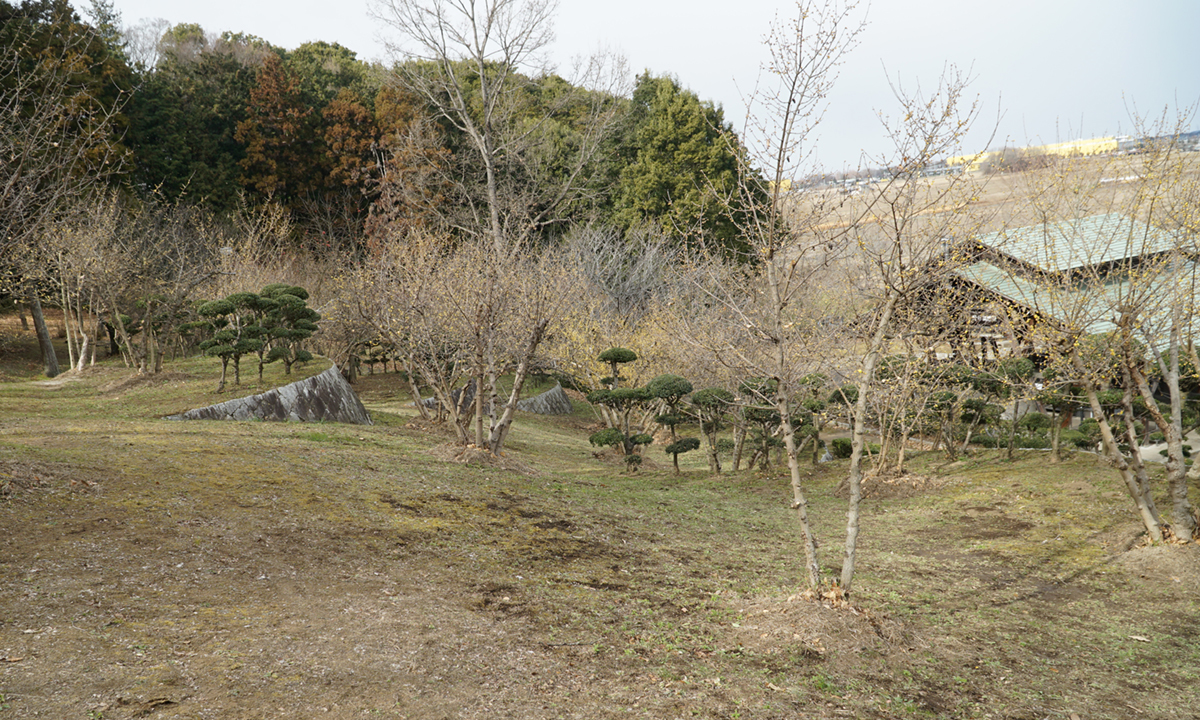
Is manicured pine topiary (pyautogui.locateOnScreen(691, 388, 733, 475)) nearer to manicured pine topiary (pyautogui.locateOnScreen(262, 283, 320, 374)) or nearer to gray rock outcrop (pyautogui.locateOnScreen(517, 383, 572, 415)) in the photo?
manicured pine topiary (pyautogui.locateOnScreen(262, 283, 320, 374))

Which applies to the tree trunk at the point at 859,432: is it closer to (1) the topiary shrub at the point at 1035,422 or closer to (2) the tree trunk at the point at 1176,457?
(2) the tree trunk at the point at 1176,457

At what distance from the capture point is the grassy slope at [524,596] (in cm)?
370

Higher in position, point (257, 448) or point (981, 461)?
point (257, 448)

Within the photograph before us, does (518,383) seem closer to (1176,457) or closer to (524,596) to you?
(524,596)

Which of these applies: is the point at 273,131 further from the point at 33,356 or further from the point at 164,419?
the point at 164,419

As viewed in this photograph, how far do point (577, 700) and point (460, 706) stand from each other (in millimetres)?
606

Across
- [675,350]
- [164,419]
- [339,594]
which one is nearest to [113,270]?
[164,419]

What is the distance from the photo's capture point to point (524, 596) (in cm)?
523

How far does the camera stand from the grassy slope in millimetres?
3703

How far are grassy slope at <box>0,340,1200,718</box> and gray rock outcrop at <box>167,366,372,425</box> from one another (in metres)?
2.45

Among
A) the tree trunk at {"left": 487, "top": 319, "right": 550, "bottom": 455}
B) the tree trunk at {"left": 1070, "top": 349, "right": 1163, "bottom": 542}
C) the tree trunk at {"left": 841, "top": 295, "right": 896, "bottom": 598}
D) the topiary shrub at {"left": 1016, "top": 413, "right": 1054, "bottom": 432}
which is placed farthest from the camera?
the topiary shrub at {"left": 1016, "top": 413, "right": 1054, "bottom": 432}

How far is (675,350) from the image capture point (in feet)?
52.7

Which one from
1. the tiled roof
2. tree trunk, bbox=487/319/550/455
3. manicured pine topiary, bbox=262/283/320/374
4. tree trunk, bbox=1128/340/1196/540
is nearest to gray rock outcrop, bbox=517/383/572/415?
manicured pine topiary, bbox=262/283/320/374

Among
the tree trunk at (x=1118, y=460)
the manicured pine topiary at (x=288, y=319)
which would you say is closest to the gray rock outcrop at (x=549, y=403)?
the manicured pine topiary at (x=288, y=319)
